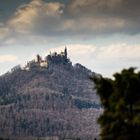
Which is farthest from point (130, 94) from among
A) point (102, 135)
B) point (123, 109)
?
point (102, 135)

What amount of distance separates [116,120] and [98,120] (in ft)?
6.41

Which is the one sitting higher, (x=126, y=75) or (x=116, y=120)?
(x=126, y=75)

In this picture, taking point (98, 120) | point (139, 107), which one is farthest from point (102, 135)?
point (139, 107)

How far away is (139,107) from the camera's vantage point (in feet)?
113

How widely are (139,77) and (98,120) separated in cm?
383

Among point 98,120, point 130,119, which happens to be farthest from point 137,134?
point 98,120

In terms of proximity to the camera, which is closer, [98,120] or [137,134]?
[137,134]

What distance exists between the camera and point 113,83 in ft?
119

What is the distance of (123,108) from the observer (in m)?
35.0

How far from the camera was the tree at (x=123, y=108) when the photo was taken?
1363 inches

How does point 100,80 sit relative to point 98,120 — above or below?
above

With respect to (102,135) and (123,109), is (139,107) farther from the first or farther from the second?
(102,135)

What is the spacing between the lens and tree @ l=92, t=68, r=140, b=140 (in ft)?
114

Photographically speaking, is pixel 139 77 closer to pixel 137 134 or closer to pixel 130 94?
pixel 130 94
